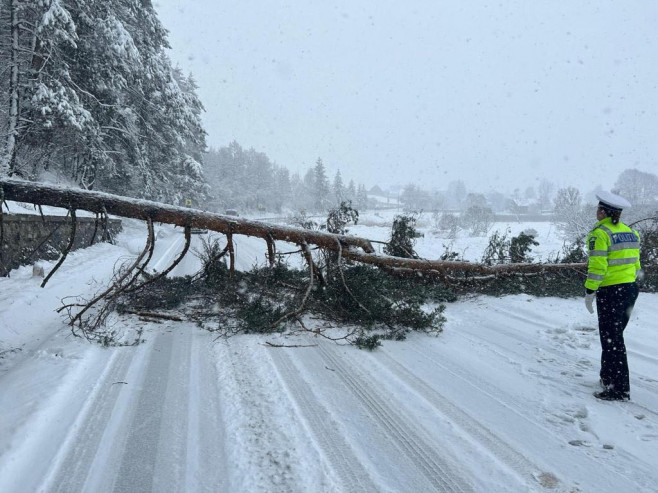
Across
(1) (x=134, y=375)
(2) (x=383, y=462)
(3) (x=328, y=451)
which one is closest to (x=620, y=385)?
(2) (x=383, y=462)

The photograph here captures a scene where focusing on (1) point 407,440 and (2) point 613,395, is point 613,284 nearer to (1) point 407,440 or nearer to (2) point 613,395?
(2) point 613,395

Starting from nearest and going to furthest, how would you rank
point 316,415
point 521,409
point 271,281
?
1. point 316,415
2. point 521,409
3. point 271,281

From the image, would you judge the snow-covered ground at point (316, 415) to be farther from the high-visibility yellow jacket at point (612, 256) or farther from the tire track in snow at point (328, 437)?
the high-visibility yellow jacket at point (612, 256)

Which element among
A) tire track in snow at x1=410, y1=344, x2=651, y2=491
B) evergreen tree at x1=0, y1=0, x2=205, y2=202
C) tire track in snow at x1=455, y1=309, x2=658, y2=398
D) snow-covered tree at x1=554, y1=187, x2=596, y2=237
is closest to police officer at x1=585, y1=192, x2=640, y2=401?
tire track in snow at x1=455, y1=309, x2=658, y2=398

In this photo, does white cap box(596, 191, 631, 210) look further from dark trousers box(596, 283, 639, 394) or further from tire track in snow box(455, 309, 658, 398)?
tire track in snow box(455, 309, 658, 398)

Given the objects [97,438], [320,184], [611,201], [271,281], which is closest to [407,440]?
[97,438]

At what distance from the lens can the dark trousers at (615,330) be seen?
3.46 meters

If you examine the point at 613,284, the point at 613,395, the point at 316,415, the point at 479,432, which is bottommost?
the point at 316,415

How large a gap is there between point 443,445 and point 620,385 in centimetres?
204

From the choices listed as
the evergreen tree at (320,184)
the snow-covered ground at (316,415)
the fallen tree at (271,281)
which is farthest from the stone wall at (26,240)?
the evergreen tree at (320,184)

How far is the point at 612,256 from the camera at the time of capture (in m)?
3.52

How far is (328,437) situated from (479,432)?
120 cm

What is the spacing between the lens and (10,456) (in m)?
2.39

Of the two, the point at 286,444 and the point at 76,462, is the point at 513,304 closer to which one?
the point at 286,444
